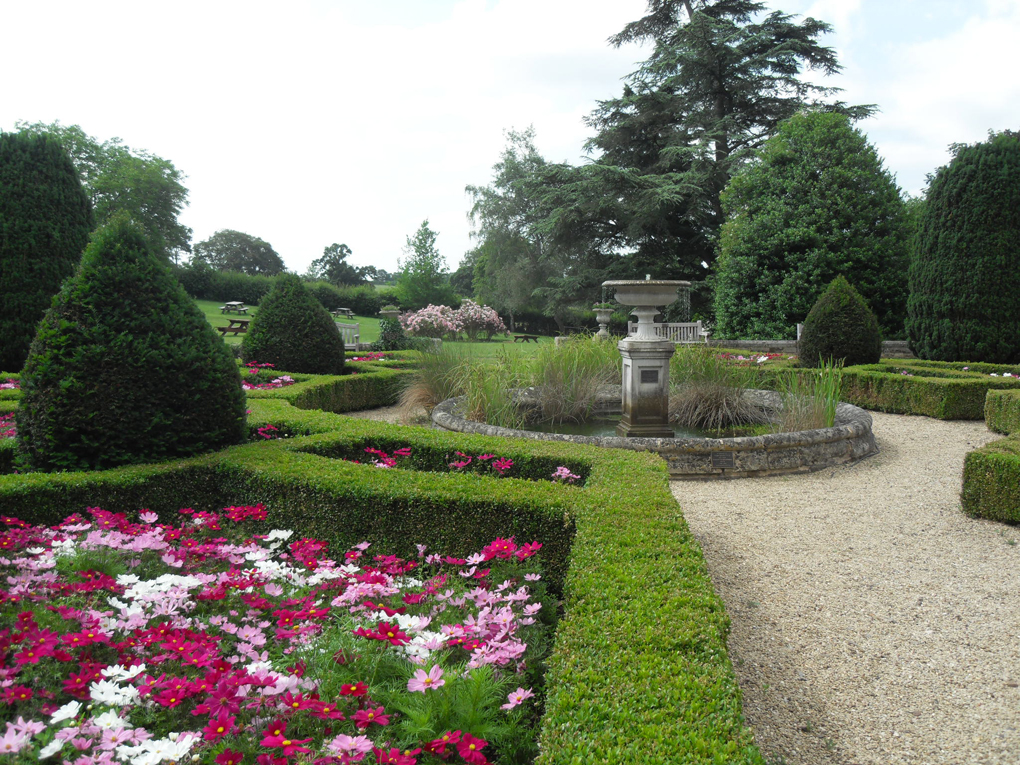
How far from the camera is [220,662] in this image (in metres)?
1.68

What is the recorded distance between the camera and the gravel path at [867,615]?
2119 millimetres

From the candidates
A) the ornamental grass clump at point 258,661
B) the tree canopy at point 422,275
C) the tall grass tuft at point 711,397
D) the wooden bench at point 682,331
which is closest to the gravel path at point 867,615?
the ornamental grass clump at point 258,661

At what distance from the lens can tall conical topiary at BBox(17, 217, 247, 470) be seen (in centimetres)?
350

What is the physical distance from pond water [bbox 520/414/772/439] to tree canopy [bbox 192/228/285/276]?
170 feet

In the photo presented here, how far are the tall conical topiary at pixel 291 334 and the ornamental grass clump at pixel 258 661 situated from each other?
19.5ft

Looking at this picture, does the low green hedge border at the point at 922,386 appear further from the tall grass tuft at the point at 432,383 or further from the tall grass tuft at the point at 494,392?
the tall grass tuft at the point at 432,383

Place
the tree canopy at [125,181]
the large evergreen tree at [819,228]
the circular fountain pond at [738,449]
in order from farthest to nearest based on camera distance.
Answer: the tree canopy at [125,181]
the large evergreen tree at [819,228]
the circular fountain pond at [738,449]

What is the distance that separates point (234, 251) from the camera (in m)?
53.6

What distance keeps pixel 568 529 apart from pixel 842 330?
8472 mm

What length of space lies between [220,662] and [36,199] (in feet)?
30.5

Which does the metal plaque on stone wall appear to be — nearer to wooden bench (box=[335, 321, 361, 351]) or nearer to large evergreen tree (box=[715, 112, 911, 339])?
large evergreen tree (box=[715, 112, 911, 339])

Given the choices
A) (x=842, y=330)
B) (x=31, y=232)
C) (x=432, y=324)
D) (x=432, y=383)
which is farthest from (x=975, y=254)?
Answer: (x=31, y=232)

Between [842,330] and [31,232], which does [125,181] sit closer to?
[31,232]

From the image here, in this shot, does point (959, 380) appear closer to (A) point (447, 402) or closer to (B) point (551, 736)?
(A) point (447, 402)
